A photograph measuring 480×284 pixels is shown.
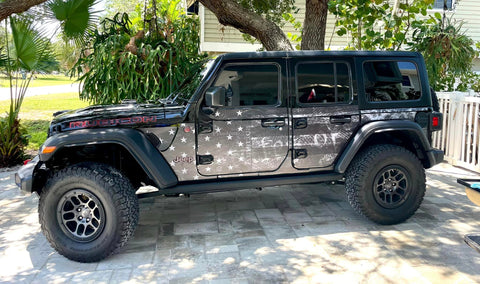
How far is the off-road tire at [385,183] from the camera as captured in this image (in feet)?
15.6

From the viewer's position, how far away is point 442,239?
4.55 meters

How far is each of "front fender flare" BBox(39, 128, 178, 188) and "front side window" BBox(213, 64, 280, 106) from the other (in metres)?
0.92

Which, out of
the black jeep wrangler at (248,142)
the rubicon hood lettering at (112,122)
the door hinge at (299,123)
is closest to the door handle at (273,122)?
the black jeep wrangler at (248,142)

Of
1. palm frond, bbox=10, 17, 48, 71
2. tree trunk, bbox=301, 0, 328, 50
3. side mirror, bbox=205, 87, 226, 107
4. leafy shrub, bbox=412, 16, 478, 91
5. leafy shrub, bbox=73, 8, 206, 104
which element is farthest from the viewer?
leafy shrub, bbox=412, 16, 478, 91

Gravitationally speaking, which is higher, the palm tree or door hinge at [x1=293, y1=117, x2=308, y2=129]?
the palm tree

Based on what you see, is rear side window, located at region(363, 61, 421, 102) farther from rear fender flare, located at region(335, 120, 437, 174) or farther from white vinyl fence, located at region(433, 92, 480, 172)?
white vinyl fence, located at region(433, 92, 480, 172)

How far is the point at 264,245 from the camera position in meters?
4.42

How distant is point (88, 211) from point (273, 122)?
2052mm

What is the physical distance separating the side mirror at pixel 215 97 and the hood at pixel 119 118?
32cm

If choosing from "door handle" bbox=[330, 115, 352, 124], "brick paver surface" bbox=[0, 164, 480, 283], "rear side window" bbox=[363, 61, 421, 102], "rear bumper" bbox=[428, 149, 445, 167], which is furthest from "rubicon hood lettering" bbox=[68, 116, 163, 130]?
"rear bumper" bbox=[428, 149, 445, 167]

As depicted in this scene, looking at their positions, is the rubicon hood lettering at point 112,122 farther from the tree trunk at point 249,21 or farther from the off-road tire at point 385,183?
the tree trunk at point 249,21

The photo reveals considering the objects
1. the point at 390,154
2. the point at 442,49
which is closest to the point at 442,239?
the point at 390,154

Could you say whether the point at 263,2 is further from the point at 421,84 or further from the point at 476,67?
the point at 476,67

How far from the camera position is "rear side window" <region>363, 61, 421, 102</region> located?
4.89 metres
